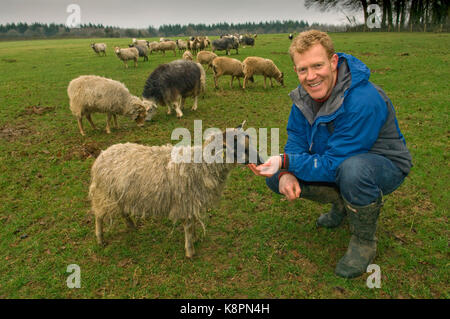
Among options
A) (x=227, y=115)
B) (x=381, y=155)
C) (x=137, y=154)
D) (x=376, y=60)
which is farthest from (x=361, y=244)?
(x=376, y=60)

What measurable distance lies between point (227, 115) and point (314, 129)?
635 centimetres

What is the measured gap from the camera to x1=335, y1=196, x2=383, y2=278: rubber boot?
9.93 feet

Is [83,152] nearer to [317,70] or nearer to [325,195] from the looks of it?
[325,195]

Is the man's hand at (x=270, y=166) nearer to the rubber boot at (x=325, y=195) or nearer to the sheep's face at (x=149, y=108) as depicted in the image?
the rubber boot at (x=325, y=195)

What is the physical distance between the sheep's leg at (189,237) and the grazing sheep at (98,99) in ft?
17.9

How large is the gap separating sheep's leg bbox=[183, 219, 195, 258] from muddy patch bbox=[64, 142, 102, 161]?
13.4 ft

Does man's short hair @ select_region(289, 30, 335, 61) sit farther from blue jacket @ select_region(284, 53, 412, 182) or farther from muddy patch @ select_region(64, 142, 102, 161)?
muddy patch @ select_region(64, 142, 102, 161)

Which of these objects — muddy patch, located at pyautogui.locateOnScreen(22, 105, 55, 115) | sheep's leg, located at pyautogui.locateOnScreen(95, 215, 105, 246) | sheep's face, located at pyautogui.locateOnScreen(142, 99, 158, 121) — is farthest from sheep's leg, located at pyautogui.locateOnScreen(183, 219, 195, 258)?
muddy patch, located at pyautogui.locateOnScreen(22, 105, 55, 115)

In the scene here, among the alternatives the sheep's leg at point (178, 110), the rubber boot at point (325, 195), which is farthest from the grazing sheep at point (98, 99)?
the rubber boot at point (325, 195)

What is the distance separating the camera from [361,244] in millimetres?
3219

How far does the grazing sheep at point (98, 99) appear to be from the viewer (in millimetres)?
7453

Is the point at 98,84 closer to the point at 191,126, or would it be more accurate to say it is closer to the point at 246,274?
the point at 191,126

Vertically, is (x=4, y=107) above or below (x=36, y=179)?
above
